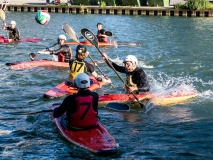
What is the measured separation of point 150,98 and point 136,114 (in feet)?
2.95

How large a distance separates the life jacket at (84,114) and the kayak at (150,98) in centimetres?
323

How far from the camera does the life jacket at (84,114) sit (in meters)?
8.49

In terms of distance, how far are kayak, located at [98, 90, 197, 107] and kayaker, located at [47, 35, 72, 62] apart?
4.81 metres

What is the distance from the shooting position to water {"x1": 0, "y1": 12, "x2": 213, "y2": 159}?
357 inches

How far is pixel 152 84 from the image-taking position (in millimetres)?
15648

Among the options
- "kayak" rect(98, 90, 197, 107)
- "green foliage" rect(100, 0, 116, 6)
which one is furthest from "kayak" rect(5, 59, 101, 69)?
"green foliage" rect(100, 0, 116, 6)

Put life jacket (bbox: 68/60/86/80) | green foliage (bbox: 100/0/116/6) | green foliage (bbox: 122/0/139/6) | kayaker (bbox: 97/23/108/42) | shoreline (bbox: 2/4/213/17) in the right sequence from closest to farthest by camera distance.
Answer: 1. life jacket (bbox: 68/60/86/80)
2. kayaker (bbox: 97/23/108/42)
3. shoreline (bbox: 2/4/213/17)
4. green foliage (bbox: 122/0/139/6)
5. green foliage (bbox: 100/0/116/6)

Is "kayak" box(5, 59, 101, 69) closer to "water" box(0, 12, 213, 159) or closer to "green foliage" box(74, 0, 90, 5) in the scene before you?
"water" box(0, 12, 213, 159)

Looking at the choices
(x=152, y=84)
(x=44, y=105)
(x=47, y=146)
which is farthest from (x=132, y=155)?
(x=152, y=84)

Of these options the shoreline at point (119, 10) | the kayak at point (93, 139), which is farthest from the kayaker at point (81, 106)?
the shoreline at point (119, 10)

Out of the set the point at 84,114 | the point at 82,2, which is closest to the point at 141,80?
the point at 84,114

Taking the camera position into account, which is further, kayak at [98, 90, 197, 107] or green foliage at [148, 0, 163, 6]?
green foliage at [148, 0, 163, 6]

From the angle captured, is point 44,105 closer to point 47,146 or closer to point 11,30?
point 47,146

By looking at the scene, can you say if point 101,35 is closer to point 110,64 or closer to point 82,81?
point 110,64
